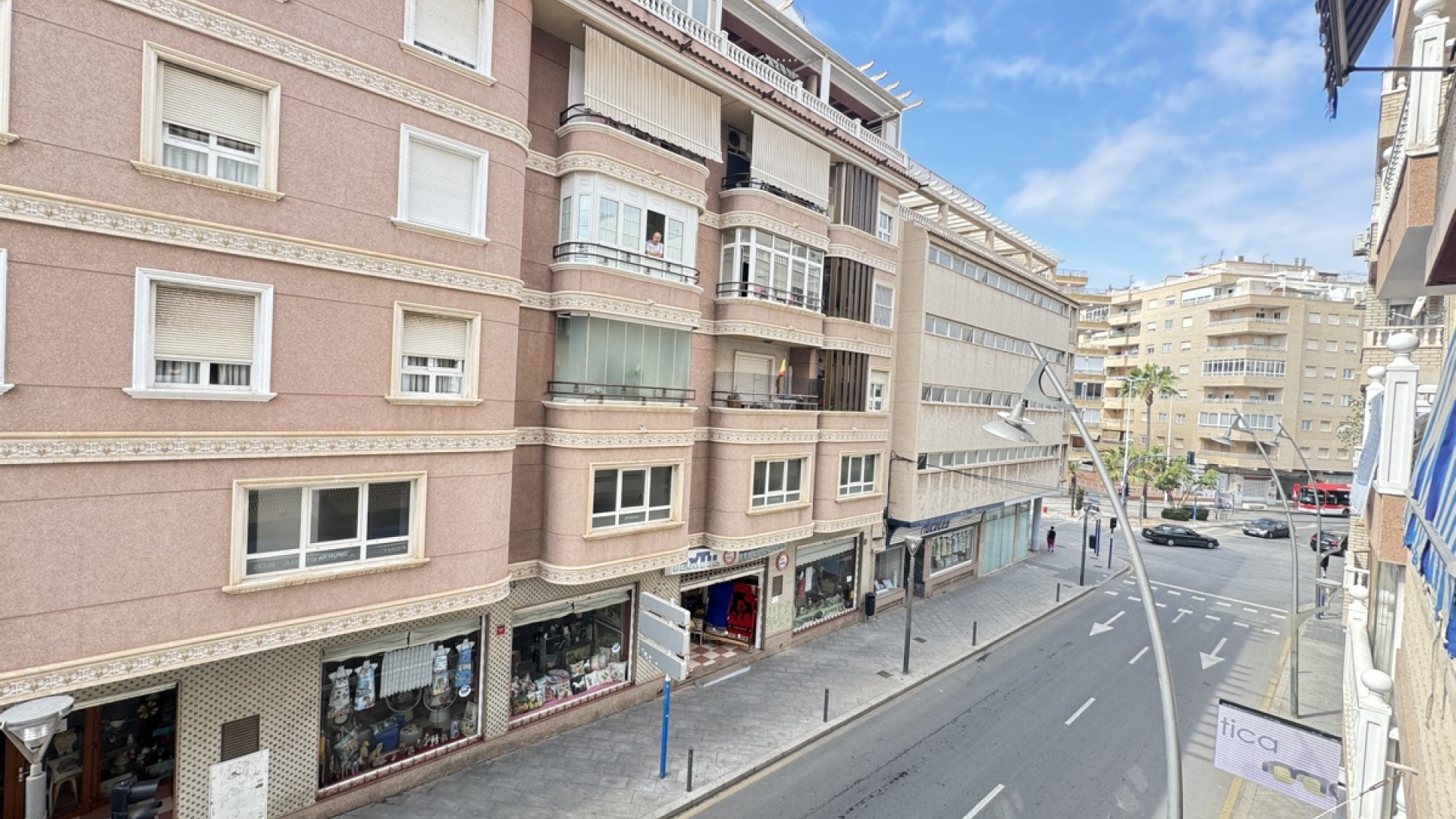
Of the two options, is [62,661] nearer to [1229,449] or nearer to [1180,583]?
[1180,583]

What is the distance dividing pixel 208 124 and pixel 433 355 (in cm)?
421

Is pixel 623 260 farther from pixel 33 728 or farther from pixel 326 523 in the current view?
pixel 33 728

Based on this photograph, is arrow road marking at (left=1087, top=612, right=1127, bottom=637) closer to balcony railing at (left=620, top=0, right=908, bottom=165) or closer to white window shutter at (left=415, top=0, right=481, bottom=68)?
balcony railing at (left=620, top=0, right=908, bottom=165)

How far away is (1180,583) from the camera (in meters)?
29.9

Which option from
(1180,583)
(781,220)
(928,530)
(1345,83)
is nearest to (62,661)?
(1345,83)

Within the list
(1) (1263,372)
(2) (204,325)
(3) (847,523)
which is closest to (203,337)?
(2) (204,325)

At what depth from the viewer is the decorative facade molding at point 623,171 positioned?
1247cm

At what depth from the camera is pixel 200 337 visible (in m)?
8.40

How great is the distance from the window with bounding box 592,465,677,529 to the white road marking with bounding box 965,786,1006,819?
836cm

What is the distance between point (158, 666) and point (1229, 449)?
246 ft

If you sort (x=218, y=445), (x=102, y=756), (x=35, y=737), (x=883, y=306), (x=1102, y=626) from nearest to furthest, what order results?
(x=35, y=737) < (x=218, y=445) < (x=102, y=756) < (x=883, y=306) < (x=1102, y=626)

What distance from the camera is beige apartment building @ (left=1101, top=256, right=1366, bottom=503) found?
56875 millimetres

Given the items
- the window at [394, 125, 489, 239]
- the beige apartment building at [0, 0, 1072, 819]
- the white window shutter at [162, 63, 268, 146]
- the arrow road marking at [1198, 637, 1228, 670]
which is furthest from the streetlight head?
the arrow road marking at [1198, 637, 1228, 670]

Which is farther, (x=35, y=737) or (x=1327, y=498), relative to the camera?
(x=1327, y=498)
